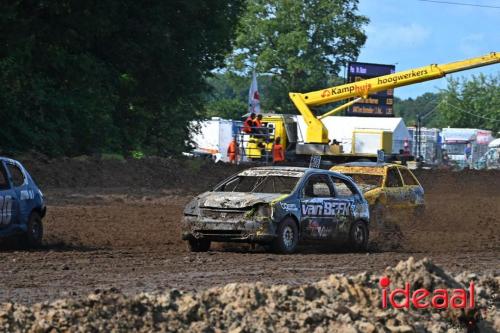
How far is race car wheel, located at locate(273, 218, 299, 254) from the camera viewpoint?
16469mm

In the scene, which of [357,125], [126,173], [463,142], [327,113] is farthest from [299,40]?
[126,173]

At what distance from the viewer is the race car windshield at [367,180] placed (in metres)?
22.0

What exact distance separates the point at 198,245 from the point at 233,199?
985 mm

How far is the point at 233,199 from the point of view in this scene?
16.5m

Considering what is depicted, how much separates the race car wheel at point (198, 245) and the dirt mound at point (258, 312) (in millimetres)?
6676

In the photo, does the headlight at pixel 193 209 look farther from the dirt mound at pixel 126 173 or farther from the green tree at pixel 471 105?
the green tree at pixel 471 105

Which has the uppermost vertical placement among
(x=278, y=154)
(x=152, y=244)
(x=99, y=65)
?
(x=99, y=65)

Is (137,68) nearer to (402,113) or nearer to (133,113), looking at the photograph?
(133,113)

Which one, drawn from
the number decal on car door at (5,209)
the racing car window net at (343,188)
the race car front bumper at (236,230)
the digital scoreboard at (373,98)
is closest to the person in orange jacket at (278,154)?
the digital scoreboard at (373,98)

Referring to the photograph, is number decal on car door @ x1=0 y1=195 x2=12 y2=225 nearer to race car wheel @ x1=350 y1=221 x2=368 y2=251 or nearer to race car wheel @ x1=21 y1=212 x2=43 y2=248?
race car wheel @ x1=21 y1=212 x2=43 y2=248

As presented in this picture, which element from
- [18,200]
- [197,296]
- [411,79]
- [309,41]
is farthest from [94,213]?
[309,41]

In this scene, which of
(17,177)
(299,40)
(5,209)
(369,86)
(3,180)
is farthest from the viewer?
(299,40)

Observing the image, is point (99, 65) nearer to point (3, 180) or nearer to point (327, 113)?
point (327, 113)

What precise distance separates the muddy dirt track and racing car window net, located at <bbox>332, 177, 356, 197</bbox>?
109 cm
